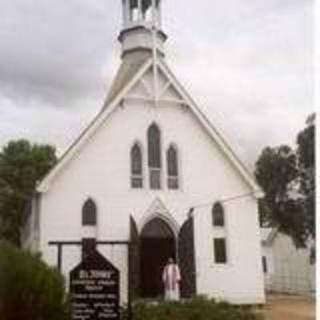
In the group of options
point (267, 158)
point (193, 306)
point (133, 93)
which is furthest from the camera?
point (267, 158)

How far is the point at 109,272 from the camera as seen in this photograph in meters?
11.0

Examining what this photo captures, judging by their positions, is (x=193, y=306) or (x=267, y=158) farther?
(x=267, y=158)

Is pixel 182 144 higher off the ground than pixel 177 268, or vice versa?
pixel 182 144

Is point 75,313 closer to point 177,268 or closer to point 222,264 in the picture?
point 177,268

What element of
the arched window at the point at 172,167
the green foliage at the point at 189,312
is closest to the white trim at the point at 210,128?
the arched window at the point at 172,167

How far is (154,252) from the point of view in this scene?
76.9 feet

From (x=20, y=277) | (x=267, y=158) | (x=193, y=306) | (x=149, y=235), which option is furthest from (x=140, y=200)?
(x=267, y=158)

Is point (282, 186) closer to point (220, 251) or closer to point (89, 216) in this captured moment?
point (220, 251)

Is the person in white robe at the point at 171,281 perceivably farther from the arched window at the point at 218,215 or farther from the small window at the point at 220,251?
the arched window at the point at 218,215

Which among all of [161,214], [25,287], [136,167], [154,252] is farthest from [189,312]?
[136,167]

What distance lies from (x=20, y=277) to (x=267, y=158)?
2962cm

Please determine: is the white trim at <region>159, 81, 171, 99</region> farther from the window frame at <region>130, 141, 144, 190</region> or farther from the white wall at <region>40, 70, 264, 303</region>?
the window frame at <region>130, 141, 144, 190</region>

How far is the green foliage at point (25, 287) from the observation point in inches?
460

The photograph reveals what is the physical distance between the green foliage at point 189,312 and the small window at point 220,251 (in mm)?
7335
